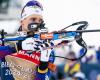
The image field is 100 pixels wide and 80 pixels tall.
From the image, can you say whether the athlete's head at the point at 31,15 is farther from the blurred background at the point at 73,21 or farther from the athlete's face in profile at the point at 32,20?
the blurred background at the point at 73,21

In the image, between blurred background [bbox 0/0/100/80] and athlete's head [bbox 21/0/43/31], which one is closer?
athlete's head [bbox 21/0/43/31]

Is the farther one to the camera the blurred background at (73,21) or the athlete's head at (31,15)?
the blurred background at (73,21)

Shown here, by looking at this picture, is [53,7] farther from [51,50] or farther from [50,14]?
[51,50]

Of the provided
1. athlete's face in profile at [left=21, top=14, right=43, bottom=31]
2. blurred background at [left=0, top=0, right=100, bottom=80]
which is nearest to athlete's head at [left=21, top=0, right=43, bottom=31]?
athlete's face in profile at [left=21, top=14, right=43, bottom=31]

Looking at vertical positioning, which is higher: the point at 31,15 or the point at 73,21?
the point at 31,15

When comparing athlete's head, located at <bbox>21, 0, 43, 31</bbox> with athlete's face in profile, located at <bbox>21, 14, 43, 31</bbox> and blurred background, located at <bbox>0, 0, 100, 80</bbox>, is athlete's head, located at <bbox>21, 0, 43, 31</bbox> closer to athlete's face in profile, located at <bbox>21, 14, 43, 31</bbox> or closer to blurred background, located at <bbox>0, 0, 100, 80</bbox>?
athlete's face in profile, located at <bbox>21, 14, 43, 31</bbox>

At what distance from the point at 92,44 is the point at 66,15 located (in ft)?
2.24

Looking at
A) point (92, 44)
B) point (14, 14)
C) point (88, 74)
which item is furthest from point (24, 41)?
point (14, 14)

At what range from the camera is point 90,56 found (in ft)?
24.2

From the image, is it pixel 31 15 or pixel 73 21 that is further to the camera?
pixel 73 21

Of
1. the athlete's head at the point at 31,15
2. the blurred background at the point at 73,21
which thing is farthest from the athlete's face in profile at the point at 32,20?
the blurred background at the point at 73,21

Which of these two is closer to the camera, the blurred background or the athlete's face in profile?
the athlete's face in profile

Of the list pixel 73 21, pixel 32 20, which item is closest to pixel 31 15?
pixel 32 20

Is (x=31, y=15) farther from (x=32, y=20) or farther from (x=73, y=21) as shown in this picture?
(x=73, y=21)
